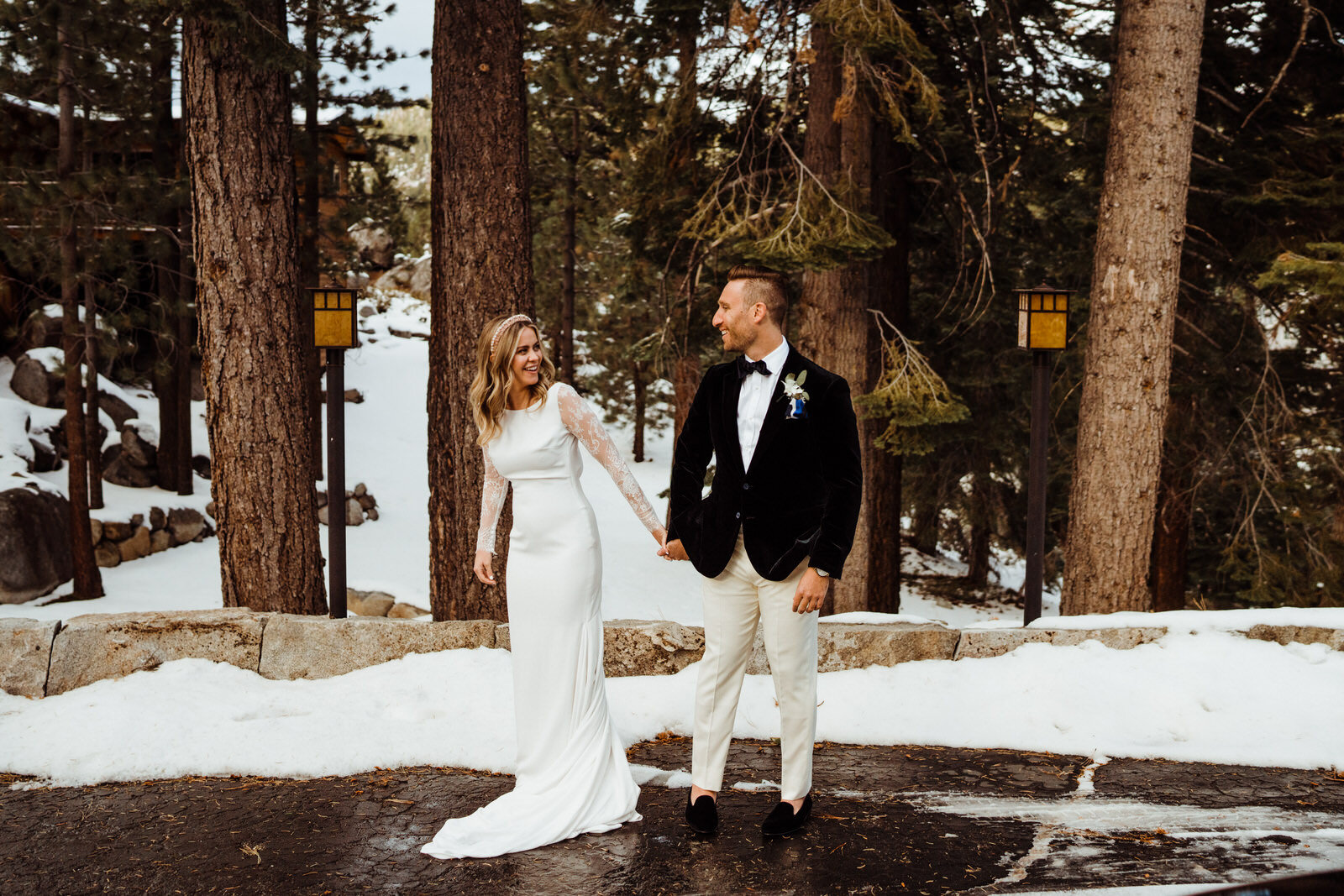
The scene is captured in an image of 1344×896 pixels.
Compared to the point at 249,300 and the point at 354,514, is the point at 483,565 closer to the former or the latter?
the point at 249,300

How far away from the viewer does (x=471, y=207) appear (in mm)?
6793

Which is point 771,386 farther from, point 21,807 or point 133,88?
point 133,88

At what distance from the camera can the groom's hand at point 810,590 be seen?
376 centimetres

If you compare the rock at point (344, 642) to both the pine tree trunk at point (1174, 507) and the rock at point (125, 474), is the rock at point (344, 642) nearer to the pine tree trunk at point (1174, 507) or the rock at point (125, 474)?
the pine tree trunk at point (1174, 507)

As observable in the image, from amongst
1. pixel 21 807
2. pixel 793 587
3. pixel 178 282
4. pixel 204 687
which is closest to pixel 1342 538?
pixel 793 587

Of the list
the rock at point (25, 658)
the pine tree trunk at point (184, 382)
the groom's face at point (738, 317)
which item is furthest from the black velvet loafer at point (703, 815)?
the pine tree trunk at point (184, 382)

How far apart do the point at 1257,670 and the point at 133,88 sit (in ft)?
57.2

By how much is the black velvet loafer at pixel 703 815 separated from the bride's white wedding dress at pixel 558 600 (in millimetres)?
287

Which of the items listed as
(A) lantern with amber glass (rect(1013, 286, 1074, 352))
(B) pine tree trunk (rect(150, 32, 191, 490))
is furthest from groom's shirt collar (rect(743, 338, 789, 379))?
(B) pine tree trunk (rect(150, 32, 191, 490))

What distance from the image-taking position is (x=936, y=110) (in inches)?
336

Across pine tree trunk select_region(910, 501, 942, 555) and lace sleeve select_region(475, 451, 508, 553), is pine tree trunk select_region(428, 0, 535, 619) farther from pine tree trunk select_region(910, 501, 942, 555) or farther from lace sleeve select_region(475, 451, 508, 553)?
pine tree trunk select_region(910, 501, 942, 555)

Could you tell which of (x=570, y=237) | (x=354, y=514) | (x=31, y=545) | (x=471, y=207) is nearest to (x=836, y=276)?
(x=471, y=207)

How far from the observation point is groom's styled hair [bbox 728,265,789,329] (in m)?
3.90

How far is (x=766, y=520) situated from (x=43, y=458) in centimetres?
1757
